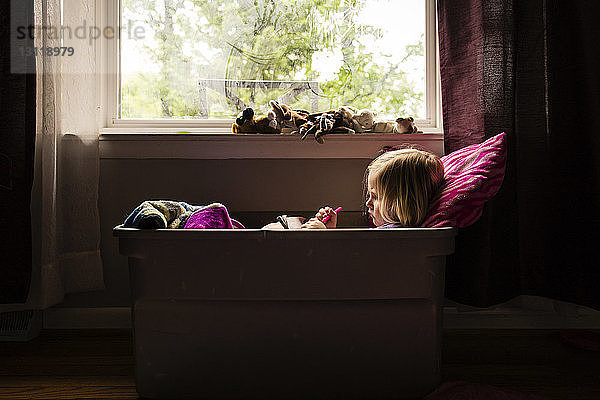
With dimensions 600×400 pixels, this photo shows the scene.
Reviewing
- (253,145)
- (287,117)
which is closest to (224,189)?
(253,145)

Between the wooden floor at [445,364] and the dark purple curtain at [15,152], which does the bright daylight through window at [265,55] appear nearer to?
the dark purple curtain at [15,152]

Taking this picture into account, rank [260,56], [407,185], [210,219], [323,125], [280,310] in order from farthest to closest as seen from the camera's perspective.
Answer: [260,56], [323,125], [407,185], [210,219], [280,310]

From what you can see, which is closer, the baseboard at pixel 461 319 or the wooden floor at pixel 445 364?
the wooden floor at pixel 445 364

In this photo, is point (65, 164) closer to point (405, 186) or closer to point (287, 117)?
point (287, 117)

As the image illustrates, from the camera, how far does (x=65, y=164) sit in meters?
1.72

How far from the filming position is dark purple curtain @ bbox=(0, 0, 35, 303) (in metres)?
1.62

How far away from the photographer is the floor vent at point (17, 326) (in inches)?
66.1

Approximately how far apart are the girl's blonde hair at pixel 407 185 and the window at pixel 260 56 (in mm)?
599

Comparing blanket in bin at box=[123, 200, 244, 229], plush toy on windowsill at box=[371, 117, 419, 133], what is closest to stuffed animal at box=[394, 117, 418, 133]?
plush toy on windowsill at box=[371, 117, 419, 133]

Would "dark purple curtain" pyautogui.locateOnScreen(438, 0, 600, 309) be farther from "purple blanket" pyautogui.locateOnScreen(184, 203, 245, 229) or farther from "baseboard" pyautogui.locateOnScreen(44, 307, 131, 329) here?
"baseboard" pyautogui.locateOnScreen(44, 307, 131, 329)

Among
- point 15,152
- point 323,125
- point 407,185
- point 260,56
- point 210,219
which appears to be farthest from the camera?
point 260,56

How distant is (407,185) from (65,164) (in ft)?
3.55

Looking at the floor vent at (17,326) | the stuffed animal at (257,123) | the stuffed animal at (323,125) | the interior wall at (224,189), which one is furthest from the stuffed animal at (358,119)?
the floor vent at (17,326)

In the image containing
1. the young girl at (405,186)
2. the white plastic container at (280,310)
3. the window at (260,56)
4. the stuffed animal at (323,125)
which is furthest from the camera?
the window at (260,56)
